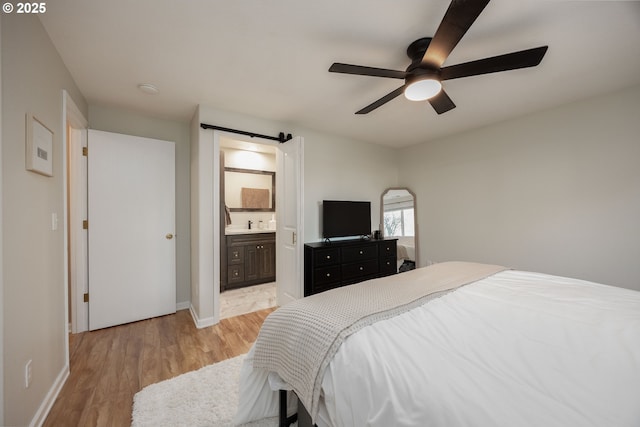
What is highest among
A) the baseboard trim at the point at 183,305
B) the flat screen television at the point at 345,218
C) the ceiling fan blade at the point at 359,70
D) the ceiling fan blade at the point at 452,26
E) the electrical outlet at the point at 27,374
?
the ceiling fan blade at the point at 452,26

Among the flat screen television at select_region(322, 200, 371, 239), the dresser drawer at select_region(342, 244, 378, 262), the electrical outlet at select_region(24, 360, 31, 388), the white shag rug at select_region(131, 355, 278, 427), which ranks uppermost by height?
the flat screen television at select_region(322, 200, 371, 239)

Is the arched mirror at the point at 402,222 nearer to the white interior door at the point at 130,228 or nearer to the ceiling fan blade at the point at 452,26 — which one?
the ceiling fan blade at the point at 452,26

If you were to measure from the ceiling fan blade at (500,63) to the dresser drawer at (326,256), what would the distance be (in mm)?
2166

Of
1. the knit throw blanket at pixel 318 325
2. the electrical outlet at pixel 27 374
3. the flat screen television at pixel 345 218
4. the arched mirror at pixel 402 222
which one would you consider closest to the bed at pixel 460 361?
the knit throw blanket at pixel 318 325

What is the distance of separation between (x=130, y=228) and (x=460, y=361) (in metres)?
3.29

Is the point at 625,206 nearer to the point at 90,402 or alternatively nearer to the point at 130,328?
the point at 90,402

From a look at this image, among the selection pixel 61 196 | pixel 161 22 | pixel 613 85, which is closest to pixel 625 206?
pixel 613 85

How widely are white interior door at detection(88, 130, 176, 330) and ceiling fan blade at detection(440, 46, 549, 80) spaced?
307 cm

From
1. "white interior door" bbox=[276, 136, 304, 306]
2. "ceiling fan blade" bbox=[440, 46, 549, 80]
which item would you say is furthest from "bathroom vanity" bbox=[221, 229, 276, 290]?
"ceiling fan blade" bbox=[440, 46, 549, 80]

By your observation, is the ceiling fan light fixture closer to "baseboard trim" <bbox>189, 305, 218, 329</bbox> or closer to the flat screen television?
the flat screen television

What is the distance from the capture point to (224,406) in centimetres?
153

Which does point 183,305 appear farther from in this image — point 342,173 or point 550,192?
point 550,192

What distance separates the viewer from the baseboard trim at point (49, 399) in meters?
1.39

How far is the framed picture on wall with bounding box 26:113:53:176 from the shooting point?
135cm
